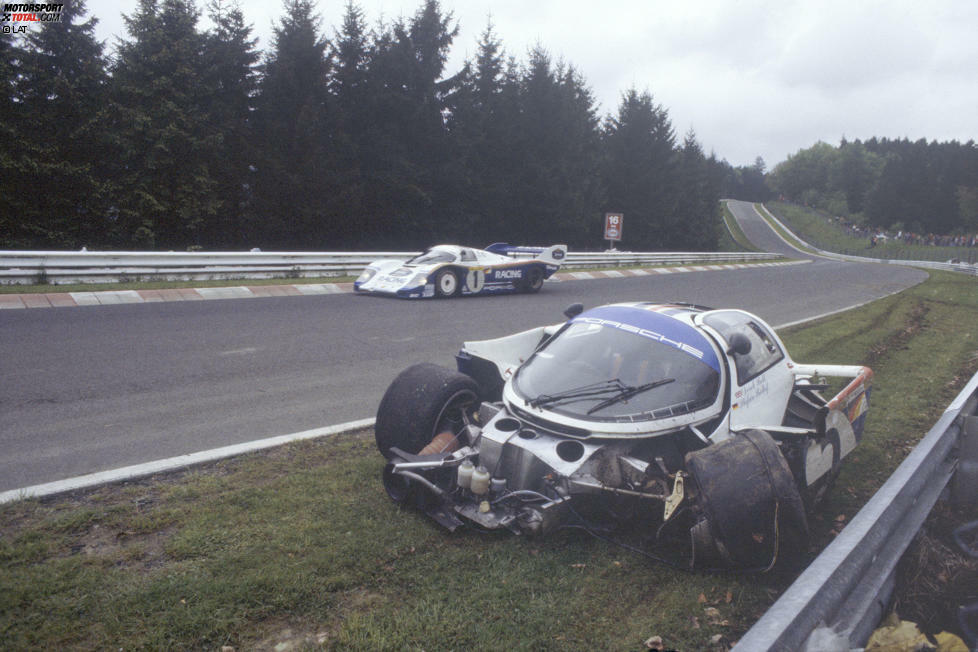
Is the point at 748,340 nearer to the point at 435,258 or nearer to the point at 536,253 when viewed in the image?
the point at 435,258

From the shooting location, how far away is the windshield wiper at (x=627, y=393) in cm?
→ 407

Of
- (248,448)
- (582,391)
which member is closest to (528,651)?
(582,391)

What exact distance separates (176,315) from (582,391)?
8.42m

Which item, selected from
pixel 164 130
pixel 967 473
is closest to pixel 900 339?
pixel 967 473

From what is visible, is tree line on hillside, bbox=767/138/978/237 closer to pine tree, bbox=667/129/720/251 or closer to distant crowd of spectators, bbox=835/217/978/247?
distant crowd of spectators, bbox=835/217/978/247

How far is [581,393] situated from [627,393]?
0.29 m

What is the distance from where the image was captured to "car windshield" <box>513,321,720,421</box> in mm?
4090

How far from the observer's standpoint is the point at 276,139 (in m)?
27.2

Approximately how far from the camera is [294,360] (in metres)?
8.18

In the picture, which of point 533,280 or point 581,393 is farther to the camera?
point 533,280

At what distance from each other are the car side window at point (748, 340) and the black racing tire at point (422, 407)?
1828mm

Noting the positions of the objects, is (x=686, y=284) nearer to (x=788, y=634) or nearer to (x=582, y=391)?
(x=582, y=391)

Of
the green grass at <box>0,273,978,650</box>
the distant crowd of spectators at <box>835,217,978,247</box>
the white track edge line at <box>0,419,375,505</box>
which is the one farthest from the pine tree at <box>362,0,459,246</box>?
the distant crowd of spectators at <box>835,217,978,247</box>

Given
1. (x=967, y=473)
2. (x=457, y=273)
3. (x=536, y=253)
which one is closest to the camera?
(x=967, y=473)
